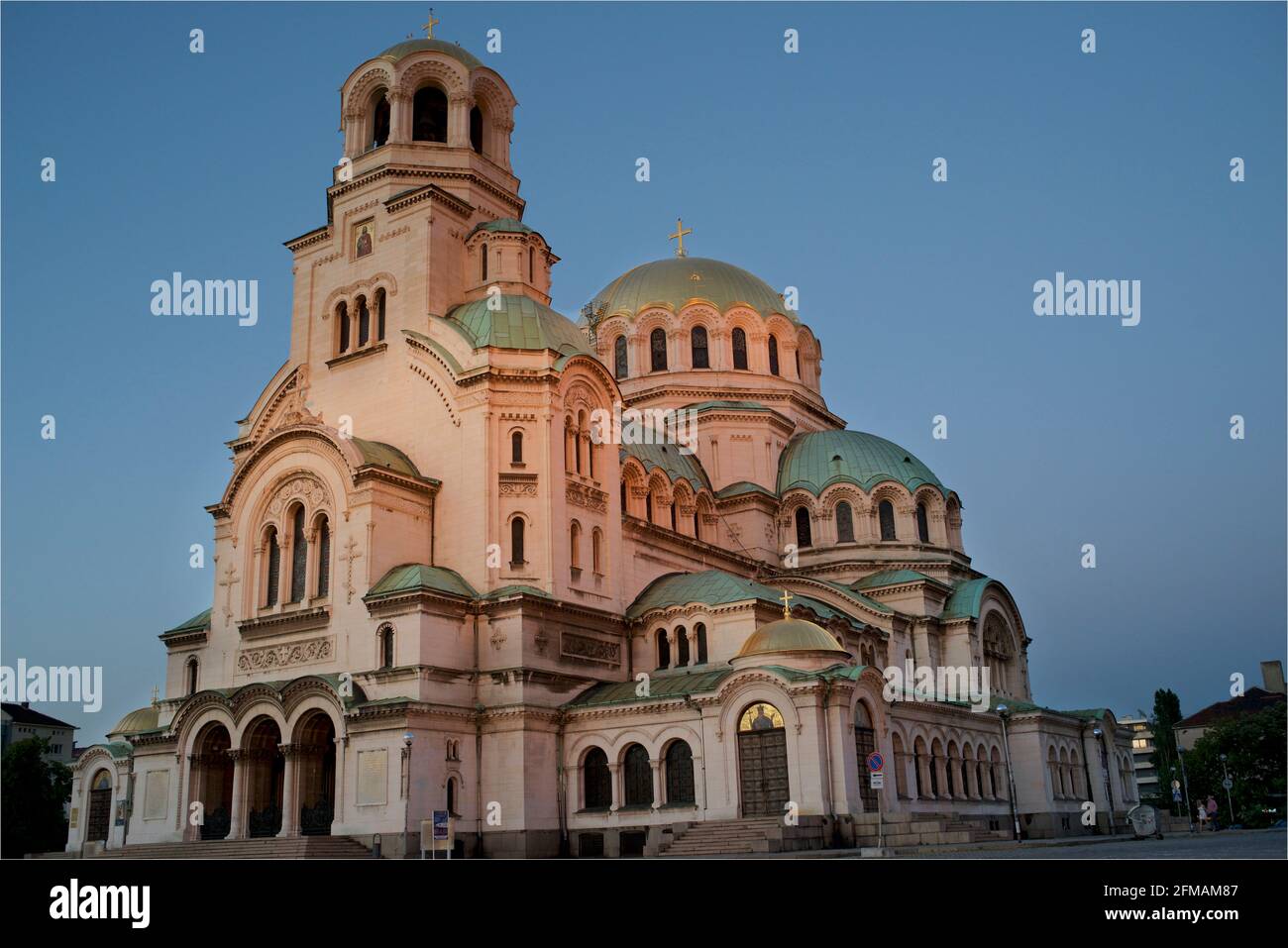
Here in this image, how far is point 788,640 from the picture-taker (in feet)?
114

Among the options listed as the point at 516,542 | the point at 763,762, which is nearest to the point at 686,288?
the point at 516,542

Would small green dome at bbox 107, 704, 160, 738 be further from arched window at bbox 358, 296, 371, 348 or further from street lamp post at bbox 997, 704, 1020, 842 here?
street lamp post at bbox 997, 704, 1020, 842

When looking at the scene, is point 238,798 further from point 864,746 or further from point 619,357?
point 619,357

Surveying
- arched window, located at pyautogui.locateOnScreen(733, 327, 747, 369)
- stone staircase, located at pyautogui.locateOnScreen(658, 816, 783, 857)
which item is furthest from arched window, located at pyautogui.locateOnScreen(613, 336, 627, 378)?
stone staircase, located at pyautogui.locateOnScreen(658, 816, 783, 857)

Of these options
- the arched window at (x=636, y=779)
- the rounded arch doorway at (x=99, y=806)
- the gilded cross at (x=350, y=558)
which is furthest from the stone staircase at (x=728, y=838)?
the rounded arch doorway at (x=99, y=806)

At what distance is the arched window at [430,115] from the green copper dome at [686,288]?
1445cm

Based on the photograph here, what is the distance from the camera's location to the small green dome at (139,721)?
159 ft

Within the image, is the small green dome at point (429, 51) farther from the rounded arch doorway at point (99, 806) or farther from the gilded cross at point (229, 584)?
the rounded arch doorway at point (99, 806)

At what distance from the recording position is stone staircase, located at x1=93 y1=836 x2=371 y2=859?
32.5m

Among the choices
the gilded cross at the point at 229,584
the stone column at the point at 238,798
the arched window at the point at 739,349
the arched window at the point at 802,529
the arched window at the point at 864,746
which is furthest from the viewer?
the arched window at the point at 739,349

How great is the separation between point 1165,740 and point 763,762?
6029 cm

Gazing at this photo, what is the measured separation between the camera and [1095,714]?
2062 inches

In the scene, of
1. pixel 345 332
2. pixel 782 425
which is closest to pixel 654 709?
pixel 345 332

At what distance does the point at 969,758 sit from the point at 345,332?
2742cm
